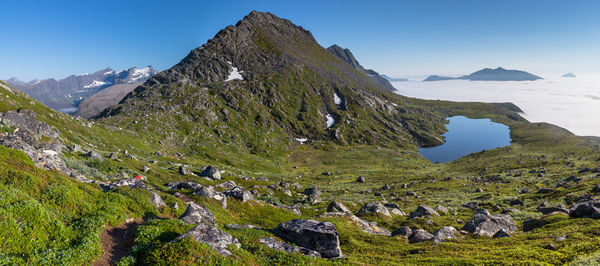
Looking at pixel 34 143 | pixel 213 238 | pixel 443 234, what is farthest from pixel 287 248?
pixel 34 143

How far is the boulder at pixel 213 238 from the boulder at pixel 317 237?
6404 mm

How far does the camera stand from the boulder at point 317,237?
20.9m

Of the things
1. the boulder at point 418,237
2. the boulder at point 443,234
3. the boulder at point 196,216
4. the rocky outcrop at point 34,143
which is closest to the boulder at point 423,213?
the boulder at point 443,234

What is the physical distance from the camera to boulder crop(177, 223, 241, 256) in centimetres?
1500

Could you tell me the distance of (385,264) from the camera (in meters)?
20.2

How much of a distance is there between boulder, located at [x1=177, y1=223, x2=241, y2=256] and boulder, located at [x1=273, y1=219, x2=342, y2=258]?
6.40 meters

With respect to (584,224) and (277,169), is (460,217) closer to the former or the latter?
(584,224)

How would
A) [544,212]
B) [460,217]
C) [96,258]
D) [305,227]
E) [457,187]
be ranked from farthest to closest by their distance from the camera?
[457,187] < [460,217] < [544,212] < [305,227] < [96,258]

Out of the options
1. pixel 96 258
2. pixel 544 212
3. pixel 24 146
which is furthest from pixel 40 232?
pixel 544 212

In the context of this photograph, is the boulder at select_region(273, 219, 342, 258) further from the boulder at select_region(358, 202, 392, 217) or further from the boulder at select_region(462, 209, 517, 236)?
the boulder at select_region(358, 202, 392, 217)

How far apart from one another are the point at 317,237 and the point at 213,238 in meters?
8.81

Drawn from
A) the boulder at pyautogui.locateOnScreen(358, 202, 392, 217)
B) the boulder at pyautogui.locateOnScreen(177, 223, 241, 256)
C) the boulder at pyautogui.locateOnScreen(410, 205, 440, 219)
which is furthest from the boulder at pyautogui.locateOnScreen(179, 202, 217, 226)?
the boulder at pyautogui.locateOnScreen(410, 205, 440, 219)

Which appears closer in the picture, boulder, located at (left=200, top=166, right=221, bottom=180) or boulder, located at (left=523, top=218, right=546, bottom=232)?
boulder, located at (left=523, top=218, right=546, bottom=232)

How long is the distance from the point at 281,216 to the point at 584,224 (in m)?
37.3
